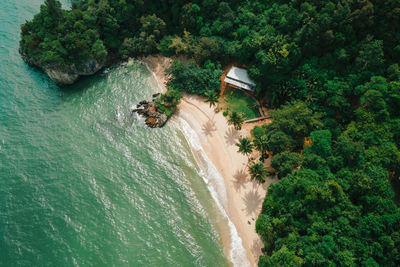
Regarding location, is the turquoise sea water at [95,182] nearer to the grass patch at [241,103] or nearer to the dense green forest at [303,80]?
the dense green forest at [303,80]

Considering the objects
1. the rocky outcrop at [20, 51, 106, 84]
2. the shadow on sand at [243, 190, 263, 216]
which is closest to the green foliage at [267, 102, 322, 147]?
the shadow on sand at [243, 190, 263, 216]

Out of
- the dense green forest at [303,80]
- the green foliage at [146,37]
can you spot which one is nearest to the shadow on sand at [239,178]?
the dense green forest at [303,80]

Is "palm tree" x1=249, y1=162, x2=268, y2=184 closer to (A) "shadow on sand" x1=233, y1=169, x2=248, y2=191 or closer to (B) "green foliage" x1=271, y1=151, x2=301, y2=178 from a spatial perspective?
(B) "green foliage" x1=271, y1=151, x2=301, y2=178

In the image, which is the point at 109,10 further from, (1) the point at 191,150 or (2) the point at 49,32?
(1) the point at 191,150

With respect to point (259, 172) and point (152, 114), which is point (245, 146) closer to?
point (259, 172)

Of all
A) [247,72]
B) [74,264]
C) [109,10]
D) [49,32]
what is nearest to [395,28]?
[247,72]
